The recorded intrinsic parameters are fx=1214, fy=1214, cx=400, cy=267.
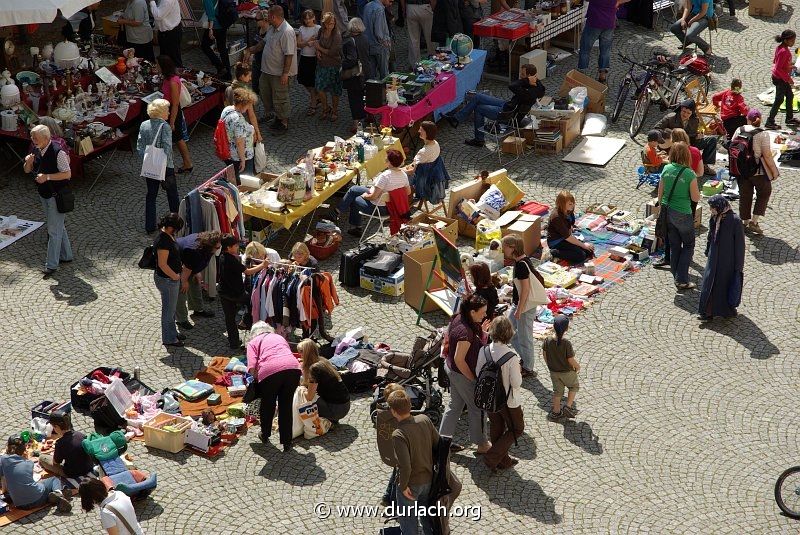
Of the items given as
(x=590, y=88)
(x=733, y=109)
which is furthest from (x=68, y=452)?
(x=590, y=88)

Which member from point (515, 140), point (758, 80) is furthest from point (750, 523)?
point (758, 80)

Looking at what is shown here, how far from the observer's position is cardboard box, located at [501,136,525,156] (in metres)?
17.8

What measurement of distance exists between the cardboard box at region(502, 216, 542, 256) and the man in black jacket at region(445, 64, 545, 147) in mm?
2958

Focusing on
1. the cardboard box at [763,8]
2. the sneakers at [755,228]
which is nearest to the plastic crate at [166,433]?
the sneakers at [755,228]

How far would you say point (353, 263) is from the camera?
1433 cm

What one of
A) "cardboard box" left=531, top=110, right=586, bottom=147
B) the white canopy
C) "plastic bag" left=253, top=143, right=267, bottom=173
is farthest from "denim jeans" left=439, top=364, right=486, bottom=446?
the white canopy

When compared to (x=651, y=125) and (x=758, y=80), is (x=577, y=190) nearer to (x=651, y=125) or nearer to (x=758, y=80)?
(x=651, y=125)

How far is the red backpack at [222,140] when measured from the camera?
50.9 feet

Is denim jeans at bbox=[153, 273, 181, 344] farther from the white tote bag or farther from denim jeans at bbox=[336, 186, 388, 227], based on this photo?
denim jeans at bbox=[336, 186, 388, 227]

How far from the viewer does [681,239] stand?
46.5ft

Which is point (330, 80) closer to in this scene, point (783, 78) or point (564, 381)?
point (783, 78)

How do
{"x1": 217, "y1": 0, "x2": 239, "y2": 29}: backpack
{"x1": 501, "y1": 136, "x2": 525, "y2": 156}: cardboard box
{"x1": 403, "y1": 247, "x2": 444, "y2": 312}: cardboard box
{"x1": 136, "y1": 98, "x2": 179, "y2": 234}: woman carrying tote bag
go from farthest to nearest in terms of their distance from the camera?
{"x1": 217, "y1": 0, "x2": 239, "y2": 29}: backpack
{"x1": 501, "y1": 136, "x2": 525, "y2": 156}: cardboard box
{"x1": 136, "y1": 98, "x2": 179, "y2": 234}: woman carrying tote bag
{"x1": 403, "y1": 247, "x2": 444, "y2": 312}: cardboard box

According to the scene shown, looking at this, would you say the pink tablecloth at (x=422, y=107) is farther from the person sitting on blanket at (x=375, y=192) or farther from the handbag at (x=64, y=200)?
the handbag at (x=64, y=200)

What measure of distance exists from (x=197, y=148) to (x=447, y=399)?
762cm
